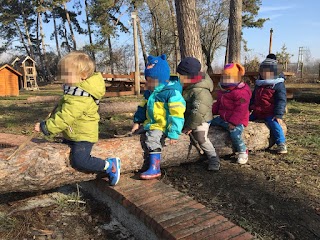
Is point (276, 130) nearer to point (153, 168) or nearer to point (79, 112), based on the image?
point (153, 168)

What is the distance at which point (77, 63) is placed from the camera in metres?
2.65

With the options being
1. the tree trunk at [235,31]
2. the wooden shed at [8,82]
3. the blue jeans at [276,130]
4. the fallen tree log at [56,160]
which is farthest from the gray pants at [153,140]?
the wooden shed at [8,82]

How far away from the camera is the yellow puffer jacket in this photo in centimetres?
262

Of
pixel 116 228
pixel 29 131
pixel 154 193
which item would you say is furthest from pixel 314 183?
pixel 29 131

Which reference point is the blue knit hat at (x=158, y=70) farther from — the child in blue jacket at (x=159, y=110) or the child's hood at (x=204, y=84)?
the child's hood at (x=204, y=84)

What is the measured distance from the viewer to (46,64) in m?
36.8

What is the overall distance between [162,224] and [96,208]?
106cm

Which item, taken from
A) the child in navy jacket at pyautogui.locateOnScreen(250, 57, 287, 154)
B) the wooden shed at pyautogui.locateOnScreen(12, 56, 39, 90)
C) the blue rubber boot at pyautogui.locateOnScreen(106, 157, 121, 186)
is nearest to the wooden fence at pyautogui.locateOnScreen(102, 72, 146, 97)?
the child in navy jacket at pyautogui.locateOnScreen(250, 57, 287, 154)

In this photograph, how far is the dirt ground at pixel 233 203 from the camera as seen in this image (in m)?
2.39

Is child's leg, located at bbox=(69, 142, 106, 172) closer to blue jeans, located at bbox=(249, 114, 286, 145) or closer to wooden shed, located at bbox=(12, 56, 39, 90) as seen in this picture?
blue jeans, located at bbox=(249, 114, 286, 145)

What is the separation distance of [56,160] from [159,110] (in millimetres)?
1105

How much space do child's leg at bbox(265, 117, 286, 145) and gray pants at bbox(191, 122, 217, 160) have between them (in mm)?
1031

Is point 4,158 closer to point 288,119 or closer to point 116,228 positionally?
point 116,228

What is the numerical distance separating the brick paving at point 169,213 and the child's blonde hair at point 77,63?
42.5 inches
